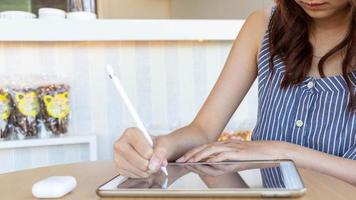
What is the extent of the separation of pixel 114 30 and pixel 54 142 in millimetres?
459

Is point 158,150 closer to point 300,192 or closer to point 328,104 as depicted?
point 300,192

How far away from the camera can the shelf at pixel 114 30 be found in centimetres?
160

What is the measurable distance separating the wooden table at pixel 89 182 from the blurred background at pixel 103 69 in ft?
2.89

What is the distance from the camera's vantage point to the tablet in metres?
0.54

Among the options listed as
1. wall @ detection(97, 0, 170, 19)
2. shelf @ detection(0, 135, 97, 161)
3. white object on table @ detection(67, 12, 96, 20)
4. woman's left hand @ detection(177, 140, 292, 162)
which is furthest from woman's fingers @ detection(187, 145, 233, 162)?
wall @ detection(97, 0, 170, 19)

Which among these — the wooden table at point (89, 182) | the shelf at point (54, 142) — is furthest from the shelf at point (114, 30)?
the wooden table at point (89, 182)

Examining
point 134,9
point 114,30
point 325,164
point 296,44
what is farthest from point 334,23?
point 134,9

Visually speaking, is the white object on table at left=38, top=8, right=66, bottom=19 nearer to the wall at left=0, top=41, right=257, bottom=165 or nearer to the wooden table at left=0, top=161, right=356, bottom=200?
the wall at left=0, top=41, right=257, bottom=165

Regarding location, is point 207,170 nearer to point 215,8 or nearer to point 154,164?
point 154,164

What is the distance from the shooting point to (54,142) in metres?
1.62

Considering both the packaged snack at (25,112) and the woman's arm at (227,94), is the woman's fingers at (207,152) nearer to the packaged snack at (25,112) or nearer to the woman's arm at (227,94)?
the woman's arm at (227,94)

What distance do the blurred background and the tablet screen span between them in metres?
1.05

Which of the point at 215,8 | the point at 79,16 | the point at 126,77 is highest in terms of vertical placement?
the point at 215,8

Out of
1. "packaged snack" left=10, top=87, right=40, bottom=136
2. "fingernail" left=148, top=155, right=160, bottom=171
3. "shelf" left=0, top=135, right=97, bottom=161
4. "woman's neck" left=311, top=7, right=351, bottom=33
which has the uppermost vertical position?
"woman's neck" left=311, top=7, right=351, bottom=33
